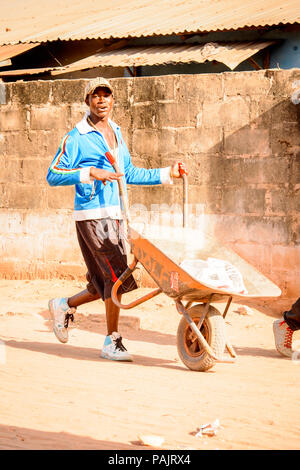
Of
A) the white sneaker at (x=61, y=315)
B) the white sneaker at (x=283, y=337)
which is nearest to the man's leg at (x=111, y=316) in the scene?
the white sneaker at (x=61, y=315)

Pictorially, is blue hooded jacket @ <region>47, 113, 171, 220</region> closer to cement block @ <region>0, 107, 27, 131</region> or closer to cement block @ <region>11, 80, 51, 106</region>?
cement block @ <region>11, 80, 51, 106</region>

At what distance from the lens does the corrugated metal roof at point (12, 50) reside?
12852 millimetres

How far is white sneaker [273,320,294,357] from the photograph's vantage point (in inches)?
217

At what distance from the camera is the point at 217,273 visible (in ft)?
16.4

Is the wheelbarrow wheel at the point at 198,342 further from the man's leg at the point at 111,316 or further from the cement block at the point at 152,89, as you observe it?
the cement block at the point at 152,89

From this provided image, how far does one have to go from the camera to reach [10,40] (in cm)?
1413

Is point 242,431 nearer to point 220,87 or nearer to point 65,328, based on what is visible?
point 65,328

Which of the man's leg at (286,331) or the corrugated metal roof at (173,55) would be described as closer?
the man's leg at (286,331)

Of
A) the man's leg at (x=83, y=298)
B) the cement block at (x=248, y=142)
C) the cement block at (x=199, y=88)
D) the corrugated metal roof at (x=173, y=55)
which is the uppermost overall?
the corrugated metal roof at (x=173, y=55)

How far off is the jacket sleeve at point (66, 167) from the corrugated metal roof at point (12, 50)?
8084 mm

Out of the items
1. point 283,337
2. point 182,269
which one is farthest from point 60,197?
point 182,269

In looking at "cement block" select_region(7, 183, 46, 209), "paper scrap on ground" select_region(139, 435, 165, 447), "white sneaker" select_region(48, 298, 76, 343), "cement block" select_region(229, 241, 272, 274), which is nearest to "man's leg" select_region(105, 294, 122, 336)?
"white sneaker" select_region(48, 298, 76, 343)

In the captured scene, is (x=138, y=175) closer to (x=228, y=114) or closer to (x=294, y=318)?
(x=294, y=318)

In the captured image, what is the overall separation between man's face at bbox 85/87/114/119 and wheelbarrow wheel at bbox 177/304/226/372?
1.59 metres
